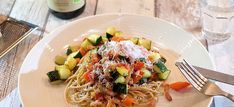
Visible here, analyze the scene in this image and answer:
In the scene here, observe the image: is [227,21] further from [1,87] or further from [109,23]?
[1,87]

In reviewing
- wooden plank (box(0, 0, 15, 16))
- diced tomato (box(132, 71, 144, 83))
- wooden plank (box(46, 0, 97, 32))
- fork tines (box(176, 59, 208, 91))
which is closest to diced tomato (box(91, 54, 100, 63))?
diced tomato (box(132, 71, 144, 83))

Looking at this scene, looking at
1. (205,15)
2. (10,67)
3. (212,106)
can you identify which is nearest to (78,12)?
(10,67)

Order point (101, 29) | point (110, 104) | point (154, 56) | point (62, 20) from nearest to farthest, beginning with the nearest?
point (110, 104) → point (154, 56) → point (101, 29) → point (62, 20)

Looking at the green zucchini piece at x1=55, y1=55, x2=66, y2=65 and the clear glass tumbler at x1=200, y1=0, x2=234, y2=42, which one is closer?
the green zucchini piece at x1=55, y1=55, x2=66, y2=65

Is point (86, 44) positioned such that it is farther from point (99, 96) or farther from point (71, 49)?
point (99, 96)

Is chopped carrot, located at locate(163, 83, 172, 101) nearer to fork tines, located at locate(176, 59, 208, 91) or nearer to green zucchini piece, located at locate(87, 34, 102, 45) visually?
fork tines, located at locate(176, 59, 208, 91)

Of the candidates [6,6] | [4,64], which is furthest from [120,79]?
[6,6]
